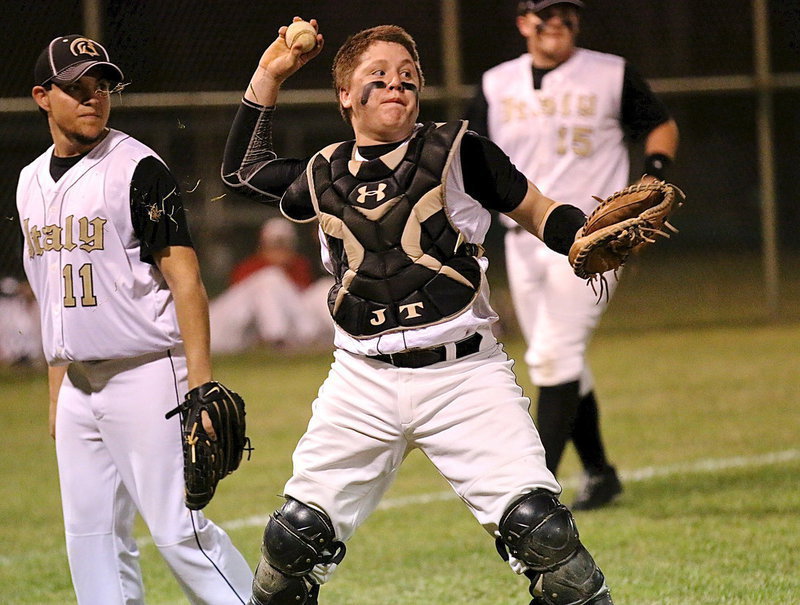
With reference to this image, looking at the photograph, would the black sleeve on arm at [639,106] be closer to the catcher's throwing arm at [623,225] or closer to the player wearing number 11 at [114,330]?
the catcher's throwing arm at [623,225]

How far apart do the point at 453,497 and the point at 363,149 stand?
3.16 meters

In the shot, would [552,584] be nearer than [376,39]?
Yes

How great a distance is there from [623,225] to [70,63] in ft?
5.50

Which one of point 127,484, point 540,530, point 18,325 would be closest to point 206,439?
point 127,484

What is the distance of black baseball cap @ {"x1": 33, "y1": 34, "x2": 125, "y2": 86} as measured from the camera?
3740 mm

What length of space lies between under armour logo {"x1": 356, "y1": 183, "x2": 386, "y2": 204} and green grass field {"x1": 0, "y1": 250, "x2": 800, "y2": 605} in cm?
170

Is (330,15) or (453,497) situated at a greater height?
(330,15)

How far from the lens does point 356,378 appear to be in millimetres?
3469

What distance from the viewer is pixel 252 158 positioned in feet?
12.4

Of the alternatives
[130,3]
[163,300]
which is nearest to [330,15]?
[130,3]

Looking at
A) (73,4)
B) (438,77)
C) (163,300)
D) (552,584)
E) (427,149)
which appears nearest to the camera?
(552,584)

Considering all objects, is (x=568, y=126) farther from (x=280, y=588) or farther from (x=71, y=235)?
(x=280, y=588)

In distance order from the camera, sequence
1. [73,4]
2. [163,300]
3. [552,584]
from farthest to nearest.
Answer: [73,4]
[163,300]
[552,584]

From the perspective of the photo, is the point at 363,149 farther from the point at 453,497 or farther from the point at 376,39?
the point at 453,497
